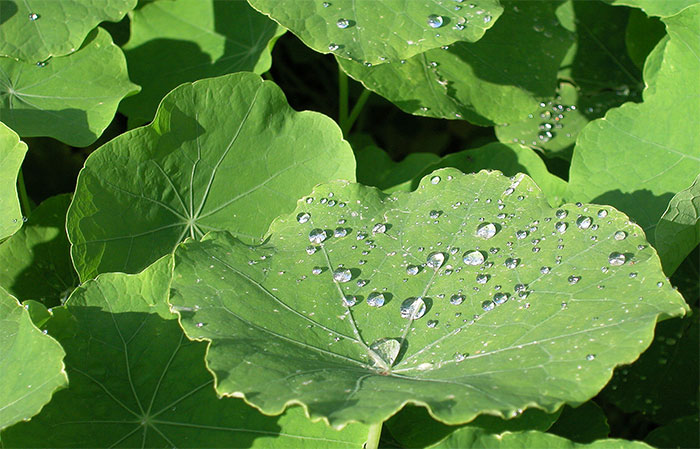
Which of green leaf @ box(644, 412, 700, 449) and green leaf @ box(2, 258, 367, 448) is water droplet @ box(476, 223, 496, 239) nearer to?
green leaf @ box(2, 258, 367, 448)

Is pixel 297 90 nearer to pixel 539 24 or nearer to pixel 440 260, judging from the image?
pixel 539 24

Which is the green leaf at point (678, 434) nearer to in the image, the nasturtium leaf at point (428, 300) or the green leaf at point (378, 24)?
the nasturtium leaf at point (428, 300)

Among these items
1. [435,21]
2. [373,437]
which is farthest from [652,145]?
[373,437]

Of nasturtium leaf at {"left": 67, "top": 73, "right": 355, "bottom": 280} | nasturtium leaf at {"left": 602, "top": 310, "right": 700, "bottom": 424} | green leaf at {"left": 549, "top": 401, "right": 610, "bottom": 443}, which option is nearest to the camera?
nasturtium leaf at {"left": 67, "top": 73, "right": 355, "bottom": 280}

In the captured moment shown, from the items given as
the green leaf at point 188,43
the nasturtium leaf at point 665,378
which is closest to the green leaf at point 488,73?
the green leaf at point 188,43

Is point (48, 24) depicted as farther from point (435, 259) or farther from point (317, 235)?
point (435, 259)

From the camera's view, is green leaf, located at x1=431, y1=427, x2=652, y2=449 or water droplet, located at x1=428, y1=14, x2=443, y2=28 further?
water droplet, located at x1=428, y1=14, x2=443, y2=28

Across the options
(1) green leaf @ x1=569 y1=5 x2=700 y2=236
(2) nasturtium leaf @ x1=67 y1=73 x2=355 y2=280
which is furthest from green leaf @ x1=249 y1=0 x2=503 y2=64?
(1) green leaf @ x1=569 y1=5 x2=700 y2=236
